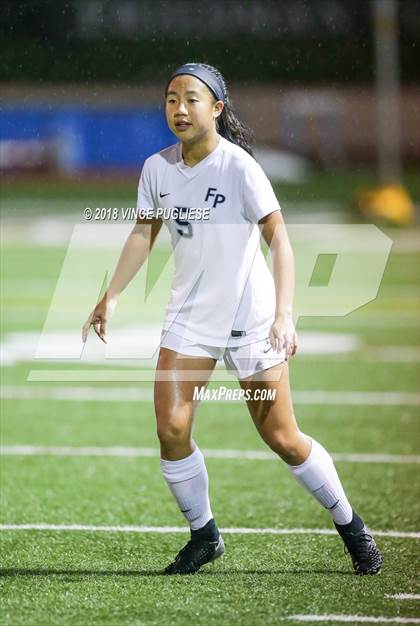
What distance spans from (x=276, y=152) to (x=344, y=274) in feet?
61.6

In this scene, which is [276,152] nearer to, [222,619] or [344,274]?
[344,274]

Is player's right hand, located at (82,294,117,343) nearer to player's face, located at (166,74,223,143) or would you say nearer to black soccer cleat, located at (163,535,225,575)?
player's face, located at (166,74,223,143)

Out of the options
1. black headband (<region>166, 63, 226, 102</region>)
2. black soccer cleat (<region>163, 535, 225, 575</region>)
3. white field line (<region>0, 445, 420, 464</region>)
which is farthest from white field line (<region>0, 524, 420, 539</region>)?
black headband (<region>166, 63, 226, 102</region>)

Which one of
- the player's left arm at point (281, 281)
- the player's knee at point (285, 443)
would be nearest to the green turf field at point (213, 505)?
the player's knee at point (285, 443)

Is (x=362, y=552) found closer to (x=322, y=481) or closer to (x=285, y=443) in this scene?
(x=322, y=481)

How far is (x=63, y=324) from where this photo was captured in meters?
11.8

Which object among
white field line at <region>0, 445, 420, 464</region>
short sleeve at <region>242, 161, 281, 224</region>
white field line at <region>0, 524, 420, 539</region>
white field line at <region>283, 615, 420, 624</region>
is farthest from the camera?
white field line at <region>0, 445, 420, 464</region>

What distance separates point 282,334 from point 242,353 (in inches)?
11.2

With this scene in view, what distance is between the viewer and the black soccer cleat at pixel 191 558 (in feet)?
15.6

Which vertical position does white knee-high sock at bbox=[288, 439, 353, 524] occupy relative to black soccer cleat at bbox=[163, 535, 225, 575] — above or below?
above

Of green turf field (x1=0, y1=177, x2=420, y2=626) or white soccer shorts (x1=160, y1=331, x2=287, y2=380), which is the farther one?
white soccer shorts (x1=160, y1=331, x2=287, y2=380)

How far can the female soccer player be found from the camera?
4.50 m

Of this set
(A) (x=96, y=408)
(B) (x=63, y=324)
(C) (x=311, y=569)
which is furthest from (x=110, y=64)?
(C) (x=311, y=569)

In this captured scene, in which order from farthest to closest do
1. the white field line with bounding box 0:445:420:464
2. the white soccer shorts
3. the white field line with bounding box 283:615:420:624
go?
the white field line with bounding box 0:445:420:464
the white soccer shorts
the white field line with bounding box 283:615:420:624
